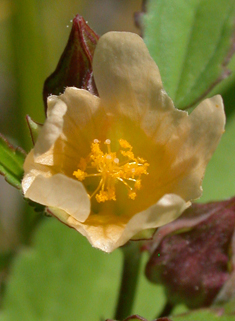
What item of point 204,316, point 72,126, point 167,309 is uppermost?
point 72,126

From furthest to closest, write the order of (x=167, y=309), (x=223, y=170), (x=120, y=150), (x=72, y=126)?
(x=223, y=170)
(x=167, y=309)
(x=120, y=150)
(x=72, y=126)

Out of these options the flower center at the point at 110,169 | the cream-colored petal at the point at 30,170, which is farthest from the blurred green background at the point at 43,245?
the cream-colored petal at the point at 30,170

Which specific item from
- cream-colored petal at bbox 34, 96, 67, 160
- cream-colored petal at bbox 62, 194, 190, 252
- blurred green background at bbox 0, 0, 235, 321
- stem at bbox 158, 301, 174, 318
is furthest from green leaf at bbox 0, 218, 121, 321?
cream-colored petal at bbox 34, 96, 67, 160

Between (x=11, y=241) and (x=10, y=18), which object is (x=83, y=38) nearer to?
(x=10, y=18)

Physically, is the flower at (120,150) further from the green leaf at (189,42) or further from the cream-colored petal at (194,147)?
the green leaf at (189,42)

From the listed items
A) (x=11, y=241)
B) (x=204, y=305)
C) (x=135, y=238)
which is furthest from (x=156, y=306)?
(x=135, y=238)

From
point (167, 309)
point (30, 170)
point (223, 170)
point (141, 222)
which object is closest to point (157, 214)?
point (141, 222)

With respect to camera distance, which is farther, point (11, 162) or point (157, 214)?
point (11, 162)

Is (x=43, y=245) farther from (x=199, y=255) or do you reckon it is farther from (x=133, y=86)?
(x=133, y=86)
